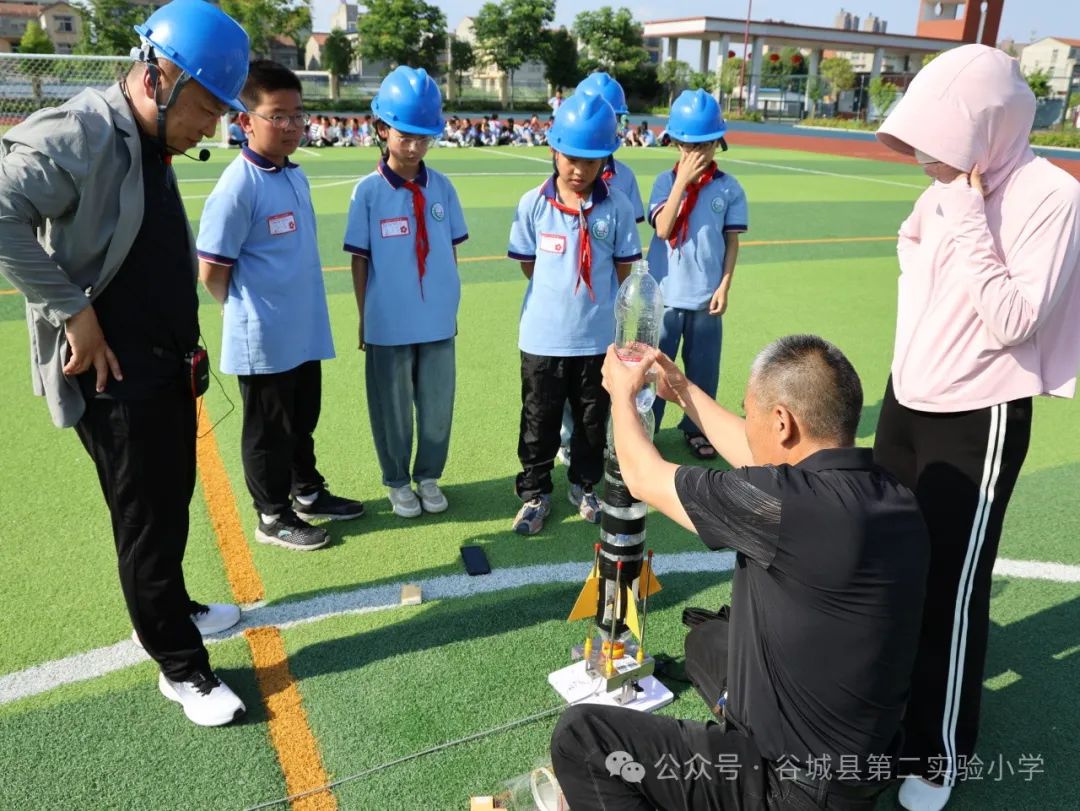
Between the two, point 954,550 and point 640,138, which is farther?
point 640,138

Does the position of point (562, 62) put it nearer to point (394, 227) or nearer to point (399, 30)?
point (399, 30)

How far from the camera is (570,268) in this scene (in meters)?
4.23

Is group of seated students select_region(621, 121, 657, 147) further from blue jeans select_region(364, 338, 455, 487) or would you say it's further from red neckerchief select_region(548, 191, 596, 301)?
blue jeans select_region(364, 338, 455, 487)

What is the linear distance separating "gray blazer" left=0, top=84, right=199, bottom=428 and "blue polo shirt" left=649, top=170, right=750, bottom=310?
11.0 feet

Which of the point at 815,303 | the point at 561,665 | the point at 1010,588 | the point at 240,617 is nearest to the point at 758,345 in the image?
the point at 815,303

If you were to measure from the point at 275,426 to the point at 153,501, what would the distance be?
120 centimetres

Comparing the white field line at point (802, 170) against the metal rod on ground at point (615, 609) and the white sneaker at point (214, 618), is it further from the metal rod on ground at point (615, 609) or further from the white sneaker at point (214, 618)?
the white sneaker at point (214, 618)

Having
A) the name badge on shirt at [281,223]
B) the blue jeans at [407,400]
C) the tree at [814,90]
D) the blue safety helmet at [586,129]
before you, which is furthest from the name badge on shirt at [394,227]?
the tree at [814,90]

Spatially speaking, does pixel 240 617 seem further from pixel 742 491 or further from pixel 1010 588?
pixel 1010 588

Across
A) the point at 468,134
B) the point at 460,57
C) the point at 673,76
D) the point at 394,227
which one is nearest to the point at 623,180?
the point at 394,227

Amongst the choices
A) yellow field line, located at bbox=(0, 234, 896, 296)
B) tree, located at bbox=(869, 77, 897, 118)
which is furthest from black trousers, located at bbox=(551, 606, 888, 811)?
tree, located at bbox=(869, 77, 897, 118)

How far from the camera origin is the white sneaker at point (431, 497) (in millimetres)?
4594

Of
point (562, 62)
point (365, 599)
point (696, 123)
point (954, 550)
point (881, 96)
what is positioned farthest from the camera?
point (562, 62)

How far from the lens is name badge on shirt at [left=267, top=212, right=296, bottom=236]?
3760 mm
